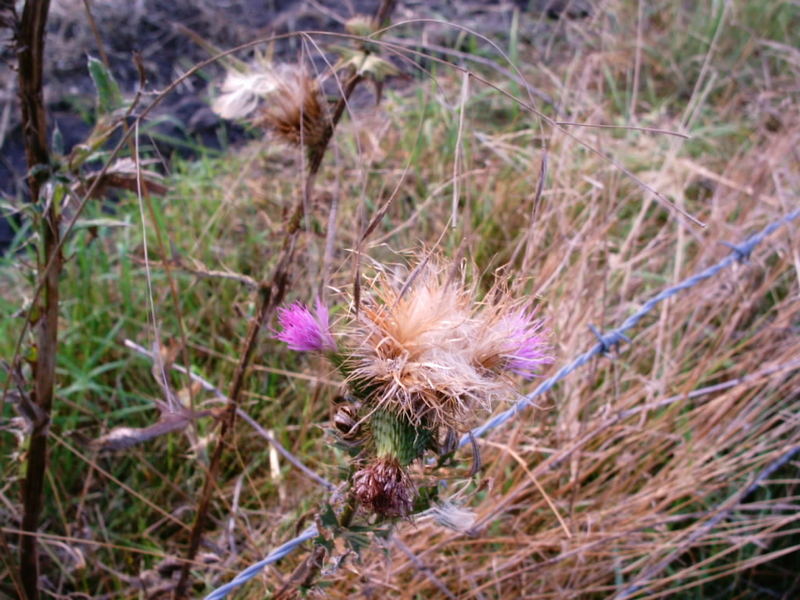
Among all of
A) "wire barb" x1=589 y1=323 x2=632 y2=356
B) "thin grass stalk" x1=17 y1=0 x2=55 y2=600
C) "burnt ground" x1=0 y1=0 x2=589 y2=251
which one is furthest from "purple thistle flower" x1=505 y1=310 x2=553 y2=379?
"burnt ground" x1=0 y1=0 x2=589 y2=251

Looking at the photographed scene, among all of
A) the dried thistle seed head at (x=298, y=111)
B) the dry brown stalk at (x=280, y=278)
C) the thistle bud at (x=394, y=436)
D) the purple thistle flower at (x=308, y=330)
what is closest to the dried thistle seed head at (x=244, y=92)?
the dried thistle seed head at (x=298, y=111)

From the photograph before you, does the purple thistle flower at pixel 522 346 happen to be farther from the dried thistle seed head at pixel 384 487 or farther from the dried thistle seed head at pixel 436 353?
Result: the dried thistle seed head at pixel 384 487

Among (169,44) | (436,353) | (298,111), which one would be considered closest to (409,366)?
(436,353)

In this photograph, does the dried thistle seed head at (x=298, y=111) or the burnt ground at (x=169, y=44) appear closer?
the dried thistle seed head at (x=298, y=111)

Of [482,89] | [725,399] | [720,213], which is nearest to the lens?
[725,399]

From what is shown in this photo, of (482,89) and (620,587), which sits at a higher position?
(482,89)

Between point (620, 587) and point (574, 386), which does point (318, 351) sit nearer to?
point (620, 587)

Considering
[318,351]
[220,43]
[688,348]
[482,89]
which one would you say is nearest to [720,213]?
[688,348]

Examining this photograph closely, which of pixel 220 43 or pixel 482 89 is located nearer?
pixel 482 89
